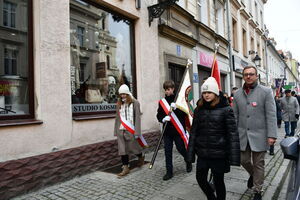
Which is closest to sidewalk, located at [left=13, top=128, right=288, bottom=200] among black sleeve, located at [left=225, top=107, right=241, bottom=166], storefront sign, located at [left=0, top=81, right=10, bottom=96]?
black sleeve, located at [left=225, top=107, right=241, bottom=166]

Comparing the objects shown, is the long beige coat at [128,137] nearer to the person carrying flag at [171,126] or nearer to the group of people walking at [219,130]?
the group of people walking at [219,130]

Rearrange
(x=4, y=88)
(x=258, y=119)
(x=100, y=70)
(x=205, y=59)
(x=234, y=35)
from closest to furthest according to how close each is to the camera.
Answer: (x=258, y=119) < (x=4, y=88) < (x=100, y=70) < (x=205, y=59) < (x=234, y=35)

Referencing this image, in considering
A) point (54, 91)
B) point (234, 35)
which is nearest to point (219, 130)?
point (54, 91)

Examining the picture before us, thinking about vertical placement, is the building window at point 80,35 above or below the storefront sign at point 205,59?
below

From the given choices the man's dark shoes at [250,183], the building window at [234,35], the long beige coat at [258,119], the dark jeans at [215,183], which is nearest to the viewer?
the dark jeans at [215,183]

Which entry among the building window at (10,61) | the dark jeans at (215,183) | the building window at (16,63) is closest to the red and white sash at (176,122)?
the dark jeans at (215,183)

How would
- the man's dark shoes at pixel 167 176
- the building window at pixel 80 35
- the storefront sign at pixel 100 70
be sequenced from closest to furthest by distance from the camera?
the man's dark shoes at pixel 167 176, the building window at pixel 80 35, the storefront sign at pixel 100 70

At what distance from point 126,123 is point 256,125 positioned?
2307 mm

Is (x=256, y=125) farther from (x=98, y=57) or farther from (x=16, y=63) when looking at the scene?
(x=98, y=57)

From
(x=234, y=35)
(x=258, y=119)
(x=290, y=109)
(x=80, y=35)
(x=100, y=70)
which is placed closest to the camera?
(x=258, y=119)

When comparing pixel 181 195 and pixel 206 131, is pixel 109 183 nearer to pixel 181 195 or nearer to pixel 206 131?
pixel 181 195

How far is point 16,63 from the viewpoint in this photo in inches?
161

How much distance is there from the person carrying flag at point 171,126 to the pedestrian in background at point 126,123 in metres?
0.50

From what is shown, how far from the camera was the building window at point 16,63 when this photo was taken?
13.0 feet
